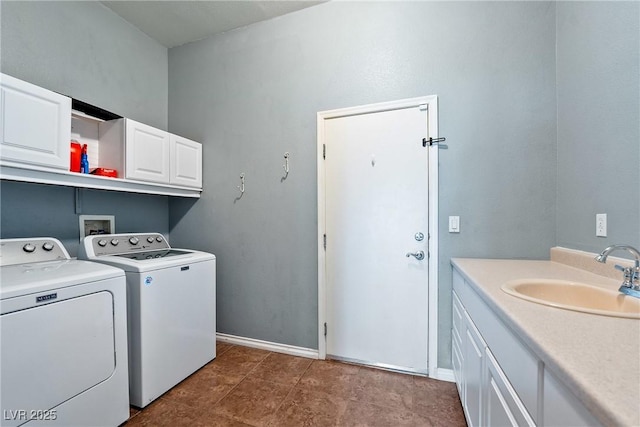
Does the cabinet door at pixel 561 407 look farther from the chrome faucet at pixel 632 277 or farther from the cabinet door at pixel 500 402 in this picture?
the chrome faucet at pixel 632 277

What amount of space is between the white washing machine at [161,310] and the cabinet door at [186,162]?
0.62m

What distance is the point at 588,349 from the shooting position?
2.01 feet

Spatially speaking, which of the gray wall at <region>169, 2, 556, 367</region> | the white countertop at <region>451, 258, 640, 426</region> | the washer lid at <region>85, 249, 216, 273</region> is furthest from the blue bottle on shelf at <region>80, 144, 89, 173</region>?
the white countertop at <region>451, 258, 640, 426</region>

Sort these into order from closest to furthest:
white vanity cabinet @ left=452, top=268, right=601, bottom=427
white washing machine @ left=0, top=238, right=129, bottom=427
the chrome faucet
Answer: white vanity cabinet @ left=452, top=268, right=601, bottom=427, the chrome faucet, white washing machine @ left=0, top=238, right=129, bottom=427

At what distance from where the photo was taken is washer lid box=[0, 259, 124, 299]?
1.14 metres

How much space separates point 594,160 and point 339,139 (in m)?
1.56

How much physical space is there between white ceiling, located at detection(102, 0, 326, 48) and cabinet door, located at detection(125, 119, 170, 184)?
1096mm

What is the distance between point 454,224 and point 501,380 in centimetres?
116

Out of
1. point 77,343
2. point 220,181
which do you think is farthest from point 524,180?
point 77,343

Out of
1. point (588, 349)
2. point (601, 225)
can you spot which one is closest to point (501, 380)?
point (588, 349)

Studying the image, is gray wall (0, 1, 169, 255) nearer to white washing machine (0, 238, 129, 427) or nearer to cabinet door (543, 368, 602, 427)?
white washing machine (0, 238, 129, 427)

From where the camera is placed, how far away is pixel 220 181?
2559 millimetres

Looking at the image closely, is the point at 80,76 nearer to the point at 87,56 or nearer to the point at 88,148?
the point at 87,56

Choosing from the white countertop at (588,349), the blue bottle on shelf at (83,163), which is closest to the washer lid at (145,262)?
the blue bottle on shelf at (83,163)
